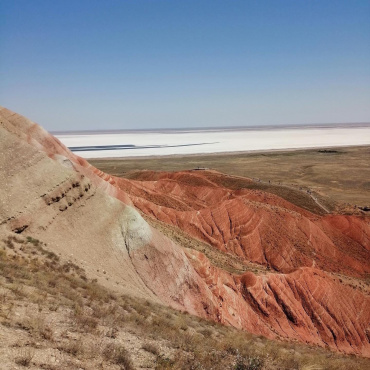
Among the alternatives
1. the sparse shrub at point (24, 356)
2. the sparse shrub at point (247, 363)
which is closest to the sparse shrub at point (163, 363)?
the sparse shrub at point (247, 363)

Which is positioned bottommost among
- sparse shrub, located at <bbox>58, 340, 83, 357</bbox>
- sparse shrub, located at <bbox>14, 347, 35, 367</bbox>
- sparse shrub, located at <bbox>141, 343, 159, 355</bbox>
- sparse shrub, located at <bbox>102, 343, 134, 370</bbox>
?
sparse shrub, located at <bbox>141, 343, 159, 355</bbox>

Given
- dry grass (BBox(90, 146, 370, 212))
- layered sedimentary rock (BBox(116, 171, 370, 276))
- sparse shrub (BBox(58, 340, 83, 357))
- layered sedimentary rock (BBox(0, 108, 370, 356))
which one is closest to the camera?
sparse shrub (BBox(58, 340, 83, 357))

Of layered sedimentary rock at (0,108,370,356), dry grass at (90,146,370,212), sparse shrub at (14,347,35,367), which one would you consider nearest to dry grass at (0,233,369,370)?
sparse shrub at (14,347,35,367)

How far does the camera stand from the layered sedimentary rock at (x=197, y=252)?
1531 cm

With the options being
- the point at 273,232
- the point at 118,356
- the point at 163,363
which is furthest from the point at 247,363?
the point at 273,232

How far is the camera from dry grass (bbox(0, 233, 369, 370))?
6352 millimetres

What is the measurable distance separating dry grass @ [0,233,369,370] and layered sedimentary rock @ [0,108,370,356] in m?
2.77

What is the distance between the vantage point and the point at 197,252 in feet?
73.9

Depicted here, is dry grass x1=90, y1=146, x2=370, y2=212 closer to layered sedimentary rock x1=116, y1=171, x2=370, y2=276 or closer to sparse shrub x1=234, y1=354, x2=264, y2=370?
layered sedimentary rock x1=116, y1=171, x2=370, y2=276

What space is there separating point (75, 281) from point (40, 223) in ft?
15.9

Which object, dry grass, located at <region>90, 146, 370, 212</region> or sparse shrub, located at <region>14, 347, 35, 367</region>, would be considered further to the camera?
dry grass, located at <region>90, 146, 370, 212</region>

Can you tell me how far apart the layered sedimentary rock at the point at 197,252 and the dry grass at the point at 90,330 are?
9.07 feet

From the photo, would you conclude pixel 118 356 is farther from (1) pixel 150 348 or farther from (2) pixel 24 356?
(2) pixel 24 356

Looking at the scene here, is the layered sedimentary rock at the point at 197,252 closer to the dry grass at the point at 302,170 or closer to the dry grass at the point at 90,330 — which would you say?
the dry grass at the point at 90,330
